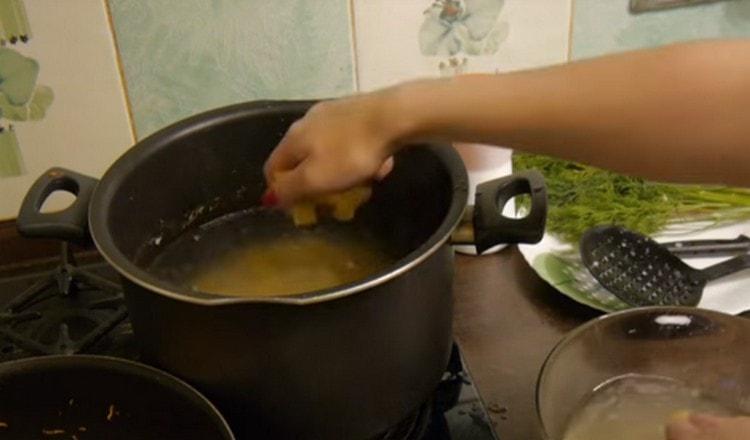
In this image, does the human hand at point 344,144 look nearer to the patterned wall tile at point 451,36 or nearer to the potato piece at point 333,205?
the potato piece at point 333,205

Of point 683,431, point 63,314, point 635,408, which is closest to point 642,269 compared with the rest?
point 635,408

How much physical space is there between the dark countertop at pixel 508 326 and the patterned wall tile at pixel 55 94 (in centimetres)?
37

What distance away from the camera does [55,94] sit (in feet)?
2.81

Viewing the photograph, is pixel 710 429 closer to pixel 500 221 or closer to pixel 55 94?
pixel 500 221

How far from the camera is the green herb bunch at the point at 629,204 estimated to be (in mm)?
869

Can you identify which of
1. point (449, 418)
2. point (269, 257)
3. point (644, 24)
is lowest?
point (449, 418)

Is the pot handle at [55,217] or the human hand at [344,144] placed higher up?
the human hand at [344,144]

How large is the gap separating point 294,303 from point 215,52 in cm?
41

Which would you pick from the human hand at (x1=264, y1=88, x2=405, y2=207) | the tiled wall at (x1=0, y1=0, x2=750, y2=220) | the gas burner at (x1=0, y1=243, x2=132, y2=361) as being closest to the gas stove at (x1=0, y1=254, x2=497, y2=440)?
the gas burner at (x1=0, y1=243, x2=132, y2=361)

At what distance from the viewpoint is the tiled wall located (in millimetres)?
838

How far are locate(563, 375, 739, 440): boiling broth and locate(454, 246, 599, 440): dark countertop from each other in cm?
5

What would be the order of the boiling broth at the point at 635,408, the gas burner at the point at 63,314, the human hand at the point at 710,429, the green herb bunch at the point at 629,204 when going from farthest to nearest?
the green herb bunch at the point at 629,204
the gas burner at the point at 63,314
the boiling broth at the point at 635,408
the human hand at the point at 710,429

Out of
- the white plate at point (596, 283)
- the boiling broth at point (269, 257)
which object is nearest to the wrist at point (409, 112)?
the boiling broth at point (269, 257)

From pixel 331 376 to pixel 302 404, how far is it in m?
0.03
